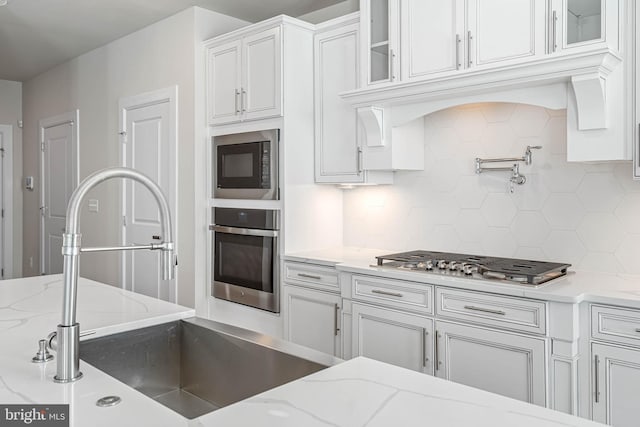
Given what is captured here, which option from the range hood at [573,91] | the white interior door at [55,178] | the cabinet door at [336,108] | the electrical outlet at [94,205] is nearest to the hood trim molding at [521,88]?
the range hood at [573,91]

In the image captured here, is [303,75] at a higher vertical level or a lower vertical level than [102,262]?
higher

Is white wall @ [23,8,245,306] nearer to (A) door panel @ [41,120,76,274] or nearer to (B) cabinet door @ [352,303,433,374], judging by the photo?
(A) door panel @ [41,120,76,274]

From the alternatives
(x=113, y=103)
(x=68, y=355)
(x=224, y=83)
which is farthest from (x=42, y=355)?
(x=113, y=103)

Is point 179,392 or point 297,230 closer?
point 179,392

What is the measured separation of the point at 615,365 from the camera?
203 cm

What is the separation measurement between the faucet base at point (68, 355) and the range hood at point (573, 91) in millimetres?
2100

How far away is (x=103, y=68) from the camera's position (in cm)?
500

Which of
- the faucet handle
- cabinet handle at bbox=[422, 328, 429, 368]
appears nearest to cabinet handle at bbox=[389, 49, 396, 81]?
cabinet handle at bbox=[422, 328, 429, 368]

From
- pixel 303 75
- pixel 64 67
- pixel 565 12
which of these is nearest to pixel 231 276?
pixel 303 75

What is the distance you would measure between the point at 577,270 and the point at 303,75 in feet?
6.73

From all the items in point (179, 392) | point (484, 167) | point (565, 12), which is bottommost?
point (179, 392)

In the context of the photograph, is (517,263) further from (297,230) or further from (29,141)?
(29,141)

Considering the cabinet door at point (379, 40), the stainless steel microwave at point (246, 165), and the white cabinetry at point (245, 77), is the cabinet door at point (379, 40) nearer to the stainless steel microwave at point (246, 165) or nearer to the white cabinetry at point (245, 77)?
the white cabinetry at point (245, 77)

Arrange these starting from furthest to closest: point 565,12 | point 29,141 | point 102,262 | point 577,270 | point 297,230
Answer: point 29,141 → point 102,262 → point 297,230 → point 577,270 → point 565,12
